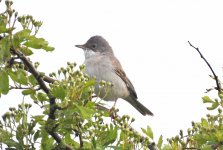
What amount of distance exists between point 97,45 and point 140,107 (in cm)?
157

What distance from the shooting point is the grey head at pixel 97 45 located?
401 inches

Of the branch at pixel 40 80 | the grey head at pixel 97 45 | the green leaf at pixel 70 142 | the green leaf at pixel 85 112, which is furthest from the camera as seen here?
the grey head at pixel 97 45

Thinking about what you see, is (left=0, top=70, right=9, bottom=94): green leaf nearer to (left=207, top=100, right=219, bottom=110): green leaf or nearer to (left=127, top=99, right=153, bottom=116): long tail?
(left=207, top=100, right=219, bottom=110): green leaf

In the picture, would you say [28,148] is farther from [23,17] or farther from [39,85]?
[23,17]

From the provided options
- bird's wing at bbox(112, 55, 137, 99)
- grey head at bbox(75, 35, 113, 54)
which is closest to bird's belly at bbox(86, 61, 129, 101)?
bird's wing at bbox(112, 55, 137, 99)

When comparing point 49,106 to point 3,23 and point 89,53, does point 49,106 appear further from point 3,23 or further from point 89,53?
point 89,53

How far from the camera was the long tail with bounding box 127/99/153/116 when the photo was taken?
32.8 ft

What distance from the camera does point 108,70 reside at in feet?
30.7

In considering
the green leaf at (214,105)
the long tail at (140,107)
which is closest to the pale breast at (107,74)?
the long tail at (140,107)

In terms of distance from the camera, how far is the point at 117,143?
3.71 meters

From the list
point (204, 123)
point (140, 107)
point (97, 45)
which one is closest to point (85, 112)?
point (204, 123)

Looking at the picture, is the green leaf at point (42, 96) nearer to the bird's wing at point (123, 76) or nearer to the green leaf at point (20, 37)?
the green leaf at point (20, 37)

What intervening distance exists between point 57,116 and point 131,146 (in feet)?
1.86

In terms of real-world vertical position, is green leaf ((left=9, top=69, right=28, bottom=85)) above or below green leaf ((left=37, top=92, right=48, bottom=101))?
above
